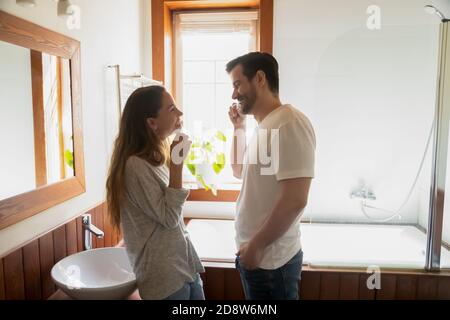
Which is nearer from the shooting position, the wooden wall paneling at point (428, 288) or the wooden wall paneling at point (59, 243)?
the wooden wall paneling at point (59, 243)

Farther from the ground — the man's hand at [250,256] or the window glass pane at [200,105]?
the window glass pane at [200,105]

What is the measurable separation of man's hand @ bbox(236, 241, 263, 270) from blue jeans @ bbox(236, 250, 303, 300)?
6 centimetres

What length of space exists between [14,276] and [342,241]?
192cm

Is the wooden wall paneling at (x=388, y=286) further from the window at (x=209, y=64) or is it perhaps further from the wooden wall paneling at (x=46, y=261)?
the wooden wall paneling at (x=46, y=261)

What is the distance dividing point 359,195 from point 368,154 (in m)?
0.30

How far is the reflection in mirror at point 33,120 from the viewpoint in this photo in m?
1.06

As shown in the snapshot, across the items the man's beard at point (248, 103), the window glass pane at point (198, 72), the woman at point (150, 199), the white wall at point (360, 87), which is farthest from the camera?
the window glass pane at point (198, 72)

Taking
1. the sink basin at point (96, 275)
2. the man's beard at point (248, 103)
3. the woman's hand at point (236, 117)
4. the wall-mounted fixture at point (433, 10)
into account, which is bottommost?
the sink basin at point (96, 275)

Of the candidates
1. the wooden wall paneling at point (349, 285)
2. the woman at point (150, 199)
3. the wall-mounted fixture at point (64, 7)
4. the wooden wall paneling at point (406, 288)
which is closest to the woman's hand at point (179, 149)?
the woman at point (150, 199)

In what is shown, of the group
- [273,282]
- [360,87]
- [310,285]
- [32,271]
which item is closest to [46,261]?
[32,271]

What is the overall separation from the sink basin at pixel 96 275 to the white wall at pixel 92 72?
165mm

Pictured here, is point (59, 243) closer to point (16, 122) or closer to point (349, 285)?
point (16, 122)

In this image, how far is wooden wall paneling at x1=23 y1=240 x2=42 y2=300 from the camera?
1123 mm

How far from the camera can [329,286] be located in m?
1.72
